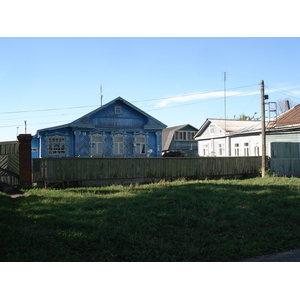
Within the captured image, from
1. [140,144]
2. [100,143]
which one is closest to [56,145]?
[100,143]

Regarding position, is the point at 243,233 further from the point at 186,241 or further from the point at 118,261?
the point at 118,261

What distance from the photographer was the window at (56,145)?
78.0ft

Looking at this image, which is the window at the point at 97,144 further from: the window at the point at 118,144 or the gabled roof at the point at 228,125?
the gabled roof at the point at 228,125

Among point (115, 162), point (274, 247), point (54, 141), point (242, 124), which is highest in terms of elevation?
point (242, 124)

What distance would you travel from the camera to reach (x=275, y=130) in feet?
69.8

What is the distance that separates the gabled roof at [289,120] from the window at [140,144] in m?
9.83

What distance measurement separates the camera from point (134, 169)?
16.7 m

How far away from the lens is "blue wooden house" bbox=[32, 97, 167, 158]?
23828 millimetres

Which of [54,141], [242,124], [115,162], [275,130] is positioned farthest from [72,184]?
[242,124]

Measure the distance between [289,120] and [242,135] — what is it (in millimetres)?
5004

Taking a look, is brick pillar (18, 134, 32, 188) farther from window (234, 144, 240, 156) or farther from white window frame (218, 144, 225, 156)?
white window frame (218, 144, 225, 156)

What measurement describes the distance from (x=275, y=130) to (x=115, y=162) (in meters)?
11.6

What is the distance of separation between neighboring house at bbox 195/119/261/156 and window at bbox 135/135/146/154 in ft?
24.2

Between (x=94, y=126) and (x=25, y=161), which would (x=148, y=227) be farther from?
(x=94, y=126)
